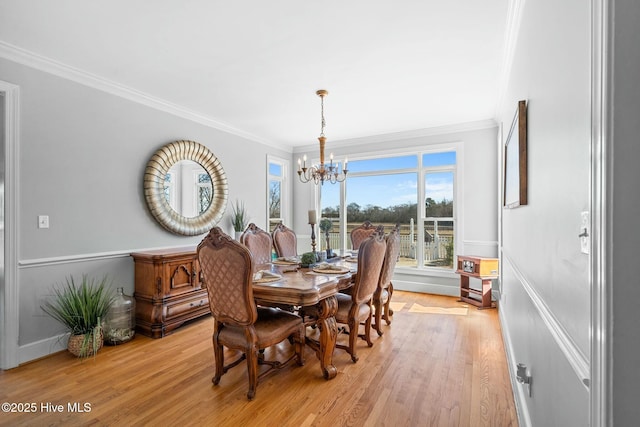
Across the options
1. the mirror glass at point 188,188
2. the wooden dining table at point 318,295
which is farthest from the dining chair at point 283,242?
the wooden dining table at point 318,295

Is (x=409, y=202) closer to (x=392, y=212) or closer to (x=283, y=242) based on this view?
(x=392, y=212)

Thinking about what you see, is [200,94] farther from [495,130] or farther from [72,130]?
[495,130]

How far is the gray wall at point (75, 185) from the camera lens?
8.77 ft

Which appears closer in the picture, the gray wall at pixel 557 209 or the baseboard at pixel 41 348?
Answer: the gray wall at pixel 557 209

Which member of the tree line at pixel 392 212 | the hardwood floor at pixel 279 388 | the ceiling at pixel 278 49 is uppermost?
the ceiling at pixel 278 49

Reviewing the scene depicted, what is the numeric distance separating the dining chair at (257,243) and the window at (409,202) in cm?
231

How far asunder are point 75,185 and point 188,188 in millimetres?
1238

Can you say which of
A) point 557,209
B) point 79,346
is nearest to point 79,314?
point 79,346

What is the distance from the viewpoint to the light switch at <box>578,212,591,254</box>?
82cm

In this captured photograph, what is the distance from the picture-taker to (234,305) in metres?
2.08

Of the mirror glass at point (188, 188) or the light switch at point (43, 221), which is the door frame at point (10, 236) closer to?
→ the light switch at point (43, 221)

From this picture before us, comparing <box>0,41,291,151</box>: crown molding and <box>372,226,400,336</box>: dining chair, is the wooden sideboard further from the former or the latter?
<box>372,226,400,336</box>: dining chair

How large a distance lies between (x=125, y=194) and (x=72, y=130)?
755 mm

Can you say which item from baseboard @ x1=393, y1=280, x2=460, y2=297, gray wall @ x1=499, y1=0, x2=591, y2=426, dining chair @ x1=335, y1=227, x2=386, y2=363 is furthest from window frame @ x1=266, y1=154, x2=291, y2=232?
gray wall @ x1=499, y1=0, x2=591, y2=426
